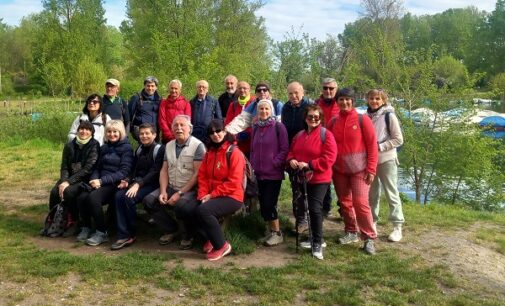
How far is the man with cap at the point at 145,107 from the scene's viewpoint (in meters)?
7.06

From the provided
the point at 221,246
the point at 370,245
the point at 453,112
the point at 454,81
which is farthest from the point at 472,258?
the point at 454,81

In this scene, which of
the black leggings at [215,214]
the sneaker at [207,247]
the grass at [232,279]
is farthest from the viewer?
the sneaker at [207,247]

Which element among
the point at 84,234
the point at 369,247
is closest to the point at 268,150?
the point at 369,247

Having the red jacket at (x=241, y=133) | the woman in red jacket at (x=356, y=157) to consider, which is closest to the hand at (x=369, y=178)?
the woman in red jacket at (x=356, y=157)

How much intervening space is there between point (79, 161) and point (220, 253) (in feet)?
7.56

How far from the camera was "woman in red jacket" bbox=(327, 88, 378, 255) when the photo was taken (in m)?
5.23

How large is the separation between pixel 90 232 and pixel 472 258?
190 inches

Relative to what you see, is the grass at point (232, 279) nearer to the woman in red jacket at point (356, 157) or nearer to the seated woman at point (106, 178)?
the woman in red jacket at point (356, 157)

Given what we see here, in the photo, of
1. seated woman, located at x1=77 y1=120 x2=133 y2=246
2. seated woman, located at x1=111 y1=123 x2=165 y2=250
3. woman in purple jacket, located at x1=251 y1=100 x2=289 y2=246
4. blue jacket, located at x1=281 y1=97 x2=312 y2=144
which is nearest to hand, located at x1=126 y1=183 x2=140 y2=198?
seated woman, located at x1=111 y1=123 x2=165 y2=250

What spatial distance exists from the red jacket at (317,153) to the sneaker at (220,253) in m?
1.21

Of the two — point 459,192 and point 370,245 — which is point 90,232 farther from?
point 459,192

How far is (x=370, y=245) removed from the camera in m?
5.39

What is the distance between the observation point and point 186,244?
5.52 meters

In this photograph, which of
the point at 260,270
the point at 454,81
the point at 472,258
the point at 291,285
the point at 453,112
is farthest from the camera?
the point at 454,81
